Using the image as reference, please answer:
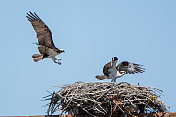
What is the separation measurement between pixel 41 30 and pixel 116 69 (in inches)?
84.3

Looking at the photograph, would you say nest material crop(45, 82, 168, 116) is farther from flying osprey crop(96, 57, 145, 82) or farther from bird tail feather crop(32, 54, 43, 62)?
bird tail feather crop(32, 54, 43, 62)

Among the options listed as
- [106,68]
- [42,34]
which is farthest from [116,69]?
[42,34]

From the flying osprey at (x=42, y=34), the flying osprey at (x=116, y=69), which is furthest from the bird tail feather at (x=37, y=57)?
the flying osprey at (x=116, y=69)

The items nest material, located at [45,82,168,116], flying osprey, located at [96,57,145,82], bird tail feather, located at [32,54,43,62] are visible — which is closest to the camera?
nest material, located at [45,82,168,116]

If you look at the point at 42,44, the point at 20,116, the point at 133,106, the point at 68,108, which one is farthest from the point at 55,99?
the point at 42,44

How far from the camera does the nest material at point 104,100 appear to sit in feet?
23.4

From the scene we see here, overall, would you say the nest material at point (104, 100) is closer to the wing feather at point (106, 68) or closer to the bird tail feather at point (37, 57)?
the wing feather at point (106, 68)

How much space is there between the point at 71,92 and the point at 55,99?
340 millimetres

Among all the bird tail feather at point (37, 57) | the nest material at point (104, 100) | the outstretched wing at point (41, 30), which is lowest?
the nest material at point (104, 100)

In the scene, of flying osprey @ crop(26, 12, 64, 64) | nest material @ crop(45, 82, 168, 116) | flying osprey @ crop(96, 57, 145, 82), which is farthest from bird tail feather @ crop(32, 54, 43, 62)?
nest material @ crop(45, 82, 168, 116)

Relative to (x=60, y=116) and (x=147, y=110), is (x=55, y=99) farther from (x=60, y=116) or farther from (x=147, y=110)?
(x=147, y=110)

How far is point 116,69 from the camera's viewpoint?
9617 mm

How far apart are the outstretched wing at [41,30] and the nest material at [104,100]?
2.25 m

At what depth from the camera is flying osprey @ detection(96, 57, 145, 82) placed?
9.52m
